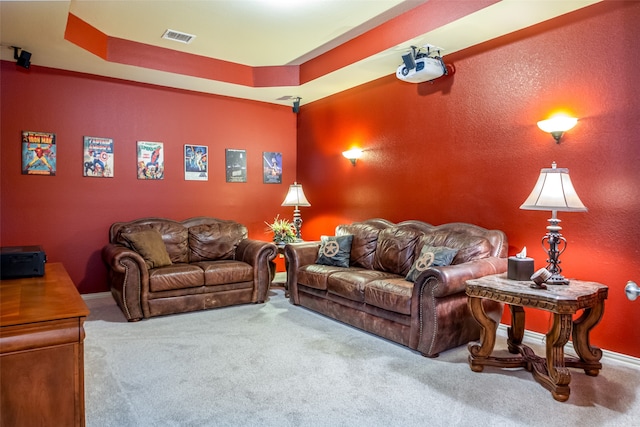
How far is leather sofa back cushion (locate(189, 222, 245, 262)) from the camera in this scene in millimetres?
5078

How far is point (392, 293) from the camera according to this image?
3.40 m

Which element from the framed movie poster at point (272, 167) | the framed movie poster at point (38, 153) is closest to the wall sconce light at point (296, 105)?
the framed movie poster at point (272, 167)

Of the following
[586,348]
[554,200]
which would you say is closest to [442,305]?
[586,348]

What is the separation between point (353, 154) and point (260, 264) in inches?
72.4

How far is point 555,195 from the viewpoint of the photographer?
9.14 feet

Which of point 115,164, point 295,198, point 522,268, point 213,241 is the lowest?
point 213,241

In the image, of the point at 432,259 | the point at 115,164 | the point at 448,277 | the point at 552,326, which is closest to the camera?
the point at 552,326

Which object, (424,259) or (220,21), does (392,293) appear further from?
(220,21)

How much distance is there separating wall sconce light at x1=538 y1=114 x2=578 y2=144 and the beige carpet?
1741 mm

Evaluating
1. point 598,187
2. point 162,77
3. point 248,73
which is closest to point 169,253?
point 162,77

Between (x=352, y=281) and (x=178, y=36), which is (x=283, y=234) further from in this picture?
(x=178, y=36)

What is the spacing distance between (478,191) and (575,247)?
3.22 feet

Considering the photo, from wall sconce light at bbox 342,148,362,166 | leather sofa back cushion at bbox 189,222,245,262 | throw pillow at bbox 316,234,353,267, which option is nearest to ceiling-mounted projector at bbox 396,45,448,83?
wall sconce light at bbox 342,148,362,166

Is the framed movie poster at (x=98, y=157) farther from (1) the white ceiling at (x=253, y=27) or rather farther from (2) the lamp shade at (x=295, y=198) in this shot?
(2) the lamp shade at (x=295, y=198)
